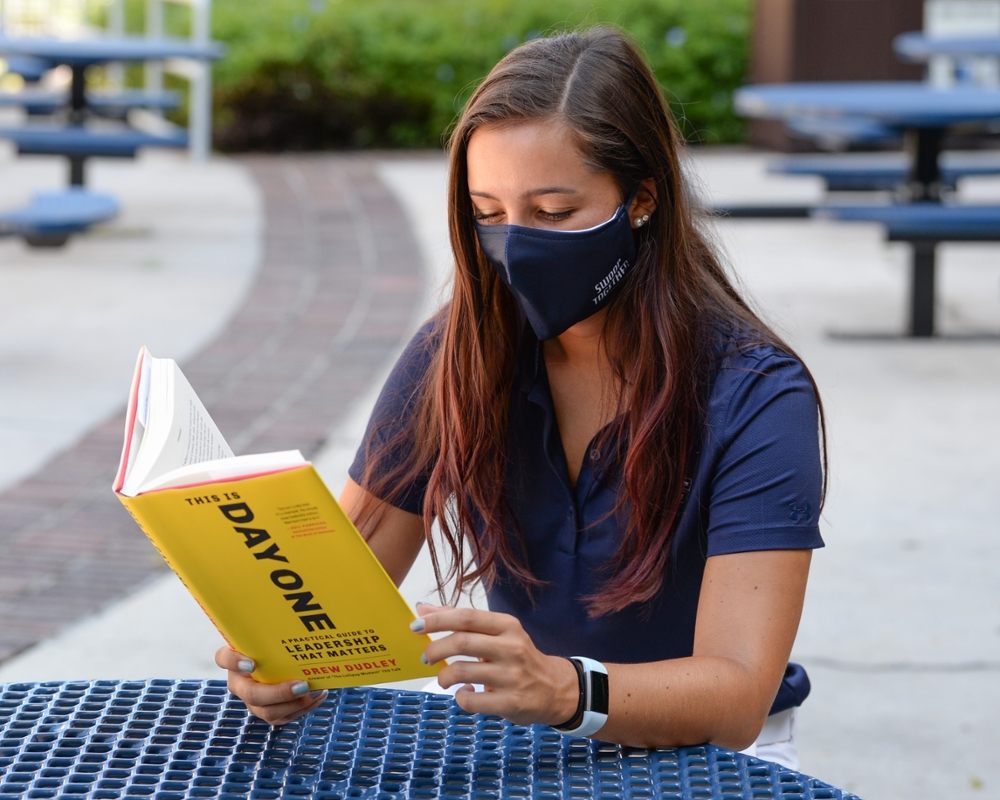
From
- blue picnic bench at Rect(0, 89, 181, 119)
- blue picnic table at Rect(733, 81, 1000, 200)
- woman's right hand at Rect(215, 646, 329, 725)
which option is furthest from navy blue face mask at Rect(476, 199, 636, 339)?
blue picnic bench at Rect(0, 89, 181, 119)

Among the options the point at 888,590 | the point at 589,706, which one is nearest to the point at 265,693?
the point at 589,706

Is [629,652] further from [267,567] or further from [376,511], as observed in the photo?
[267,567]

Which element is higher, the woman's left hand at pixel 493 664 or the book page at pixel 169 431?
the book page at pixel 169 431

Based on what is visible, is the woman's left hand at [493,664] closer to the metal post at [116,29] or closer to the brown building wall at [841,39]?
the brown building wall at [841,39]

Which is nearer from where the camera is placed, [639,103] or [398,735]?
[398,735]

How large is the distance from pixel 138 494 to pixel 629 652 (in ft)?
2.50

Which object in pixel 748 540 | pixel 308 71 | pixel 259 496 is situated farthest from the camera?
pixel 308 71

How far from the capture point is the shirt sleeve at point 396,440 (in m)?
1.82

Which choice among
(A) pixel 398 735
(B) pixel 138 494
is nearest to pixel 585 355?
(A) pixel 398 735

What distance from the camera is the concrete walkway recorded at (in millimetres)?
2797

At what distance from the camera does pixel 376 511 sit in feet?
6.03

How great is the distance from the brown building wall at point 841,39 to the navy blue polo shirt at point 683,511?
1025 cm

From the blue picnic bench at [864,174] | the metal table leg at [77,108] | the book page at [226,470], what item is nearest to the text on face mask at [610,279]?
the book page at [226,470]

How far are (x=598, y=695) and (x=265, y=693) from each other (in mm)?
334
